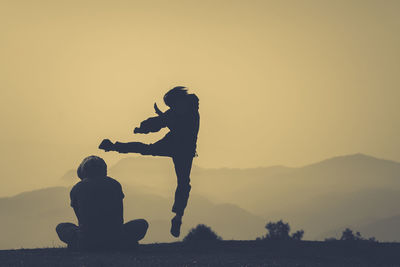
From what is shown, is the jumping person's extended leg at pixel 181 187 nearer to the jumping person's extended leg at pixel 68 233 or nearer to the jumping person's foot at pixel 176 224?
the jumping person's foot at pixel 176 224

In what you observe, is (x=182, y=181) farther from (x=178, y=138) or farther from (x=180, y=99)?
(x=180, y=99)

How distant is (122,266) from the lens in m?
18.2

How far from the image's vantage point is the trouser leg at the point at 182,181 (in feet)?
68.8

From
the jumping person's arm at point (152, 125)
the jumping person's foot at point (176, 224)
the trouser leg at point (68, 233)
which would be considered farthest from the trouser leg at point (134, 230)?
the jumping person's arm at point (152, 125)

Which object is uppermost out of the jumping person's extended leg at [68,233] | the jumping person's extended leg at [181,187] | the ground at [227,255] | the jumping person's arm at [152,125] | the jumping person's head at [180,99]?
the jumping person's head at [180,99]

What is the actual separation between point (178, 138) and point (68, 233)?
11.5 ft

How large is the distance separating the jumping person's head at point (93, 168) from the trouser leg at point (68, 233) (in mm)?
1247

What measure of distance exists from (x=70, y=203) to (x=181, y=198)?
2.70 meters

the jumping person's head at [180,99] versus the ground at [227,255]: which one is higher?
the jumping person's head at [180,99]

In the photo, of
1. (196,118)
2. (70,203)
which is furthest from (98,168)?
(196,118)

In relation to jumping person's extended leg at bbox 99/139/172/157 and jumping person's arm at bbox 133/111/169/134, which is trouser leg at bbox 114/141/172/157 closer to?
jumping person's extended leg at bbox 99/139/172/157

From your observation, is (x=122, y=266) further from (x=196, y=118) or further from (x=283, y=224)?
(x=283, y=224)

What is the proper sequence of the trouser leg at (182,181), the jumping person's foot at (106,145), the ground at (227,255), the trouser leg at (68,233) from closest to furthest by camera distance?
the ground at (227,255), the jumping person's foot at (106,145), the trouser leg at (68,233), the trouser leg at (182,181)

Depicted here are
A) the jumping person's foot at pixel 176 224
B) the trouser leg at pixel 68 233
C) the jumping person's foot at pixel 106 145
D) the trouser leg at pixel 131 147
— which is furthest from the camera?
the jumping person's foot at pixel 176 224
